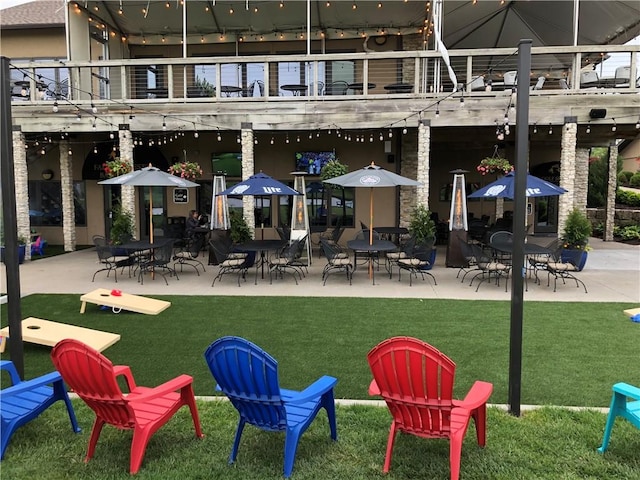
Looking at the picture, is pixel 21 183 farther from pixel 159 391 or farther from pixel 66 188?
pixel 159 391

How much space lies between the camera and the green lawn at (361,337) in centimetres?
482

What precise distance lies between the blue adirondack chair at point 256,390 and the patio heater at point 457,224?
8.88 metres

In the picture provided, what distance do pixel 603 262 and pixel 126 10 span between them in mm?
15302

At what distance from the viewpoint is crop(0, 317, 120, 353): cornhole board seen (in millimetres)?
5520

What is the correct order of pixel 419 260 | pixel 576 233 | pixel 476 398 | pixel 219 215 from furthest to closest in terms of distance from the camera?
pixel 219 215 < pixel 576 233 < pixel 419 260 < pixel 476 398

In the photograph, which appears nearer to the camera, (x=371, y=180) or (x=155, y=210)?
(x=371, y=180)

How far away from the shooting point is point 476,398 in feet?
10.8

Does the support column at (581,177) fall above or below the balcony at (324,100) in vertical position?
below

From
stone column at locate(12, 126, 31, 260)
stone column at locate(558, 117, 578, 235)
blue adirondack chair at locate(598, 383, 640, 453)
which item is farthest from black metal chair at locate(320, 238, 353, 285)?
stone column at locate(12, 126, 31, 260)

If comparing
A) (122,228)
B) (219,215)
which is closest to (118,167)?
(122,228)

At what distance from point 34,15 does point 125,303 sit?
602 inches

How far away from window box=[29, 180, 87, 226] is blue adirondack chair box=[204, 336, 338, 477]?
15.5 m

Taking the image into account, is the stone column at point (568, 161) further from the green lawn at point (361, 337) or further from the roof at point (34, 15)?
the roof at point (34, 15)

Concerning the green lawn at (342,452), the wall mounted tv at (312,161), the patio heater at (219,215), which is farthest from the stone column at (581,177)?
the green lawn at (342,452)
